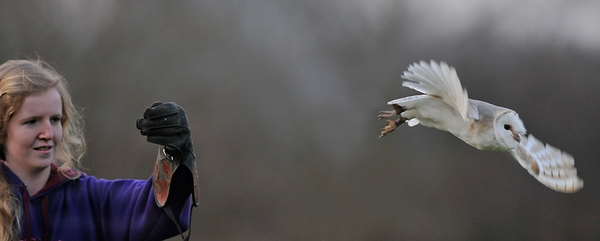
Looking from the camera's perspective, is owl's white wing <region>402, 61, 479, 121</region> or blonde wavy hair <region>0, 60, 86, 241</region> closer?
owl's white wing <region>402, 61, 479, 121</region>

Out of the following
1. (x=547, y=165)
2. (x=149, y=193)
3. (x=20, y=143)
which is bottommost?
(x=547, y=165)

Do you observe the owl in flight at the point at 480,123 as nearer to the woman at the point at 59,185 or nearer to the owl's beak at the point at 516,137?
the owl's beak at the point at 516,137

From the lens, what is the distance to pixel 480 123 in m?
0.66

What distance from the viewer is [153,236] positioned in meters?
0.79

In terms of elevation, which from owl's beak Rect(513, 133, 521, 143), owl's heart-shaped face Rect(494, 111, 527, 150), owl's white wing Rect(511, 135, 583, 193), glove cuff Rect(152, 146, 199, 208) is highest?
glove cuff Rect(152, 146, 199, 208)

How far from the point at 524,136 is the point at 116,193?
24.7 inches

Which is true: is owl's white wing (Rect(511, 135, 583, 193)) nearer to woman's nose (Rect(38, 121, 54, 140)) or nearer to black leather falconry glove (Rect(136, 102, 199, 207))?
black leather falconry glove (Rect(136, 102, 199, 207))

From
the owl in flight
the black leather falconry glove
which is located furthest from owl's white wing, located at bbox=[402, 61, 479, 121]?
the black leather falconry glove

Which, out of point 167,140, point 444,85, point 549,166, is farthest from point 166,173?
point 549,166

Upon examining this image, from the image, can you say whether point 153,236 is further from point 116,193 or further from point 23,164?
point 23,164

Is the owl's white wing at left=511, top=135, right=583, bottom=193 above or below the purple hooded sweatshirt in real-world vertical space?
below

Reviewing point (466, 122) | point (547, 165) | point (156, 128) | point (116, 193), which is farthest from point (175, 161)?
point (547, 165)

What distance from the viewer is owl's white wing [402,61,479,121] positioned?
A: 0.63 m

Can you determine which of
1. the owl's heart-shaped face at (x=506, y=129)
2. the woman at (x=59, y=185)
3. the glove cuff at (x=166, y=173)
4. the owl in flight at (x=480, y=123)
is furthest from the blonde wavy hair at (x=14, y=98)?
the owl's heart-shaped face at (x=506, y=129)
